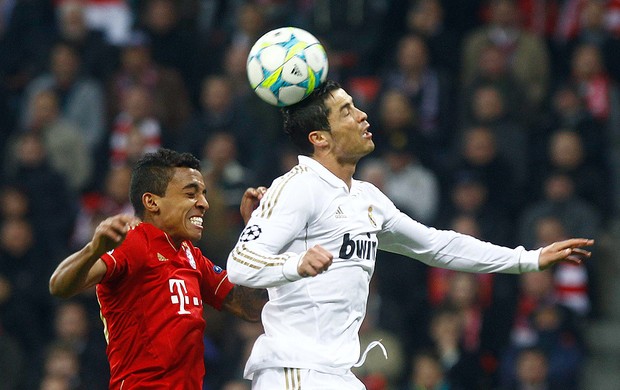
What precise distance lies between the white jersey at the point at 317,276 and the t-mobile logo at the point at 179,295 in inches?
14.9

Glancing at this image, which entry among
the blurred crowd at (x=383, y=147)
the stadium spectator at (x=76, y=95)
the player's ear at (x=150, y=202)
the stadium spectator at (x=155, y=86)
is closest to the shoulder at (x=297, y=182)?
the player's ear at (x=150, y=202)

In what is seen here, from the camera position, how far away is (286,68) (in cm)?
626

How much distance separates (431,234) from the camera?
260 inches

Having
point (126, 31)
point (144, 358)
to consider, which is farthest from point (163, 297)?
point (126, 31)

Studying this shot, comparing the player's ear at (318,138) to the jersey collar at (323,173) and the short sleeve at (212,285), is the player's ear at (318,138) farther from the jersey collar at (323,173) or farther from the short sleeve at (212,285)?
the short sleeve at (212,285)

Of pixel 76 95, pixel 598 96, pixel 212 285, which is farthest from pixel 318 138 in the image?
pixel 76 95

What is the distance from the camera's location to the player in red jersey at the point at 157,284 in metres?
5.96

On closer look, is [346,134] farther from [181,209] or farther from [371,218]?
[181,209]

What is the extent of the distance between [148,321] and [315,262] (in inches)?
40.4

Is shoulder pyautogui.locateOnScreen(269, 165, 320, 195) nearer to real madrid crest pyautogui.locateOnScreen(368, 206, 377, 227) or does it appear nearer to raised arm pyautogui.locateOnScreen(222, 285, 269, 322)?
real madrid crest pyautogui.locateOnScreen(368, 206, 377, 227)

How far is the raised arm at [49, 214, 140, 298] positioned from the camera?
5332 millimetres

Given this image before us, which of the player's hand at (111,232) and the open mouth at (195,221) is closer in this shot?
the player's hand at (111,232)

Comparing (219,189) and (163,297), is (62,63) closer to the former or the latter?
(219,189)

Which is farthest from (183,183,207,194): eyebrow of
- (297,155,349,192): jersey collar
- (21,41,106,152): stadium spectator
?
(21,41,106,152): stadium spectator
